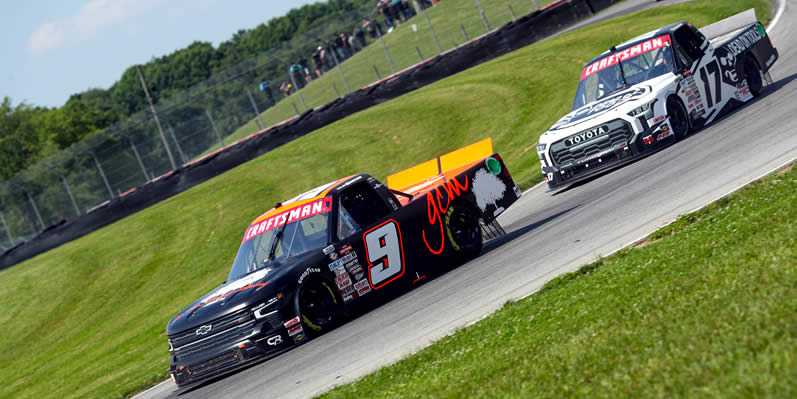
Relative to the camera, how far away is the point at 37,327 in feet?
73.8

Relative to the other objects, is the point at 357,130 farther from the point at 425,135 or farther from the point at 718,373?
the point at 718,373

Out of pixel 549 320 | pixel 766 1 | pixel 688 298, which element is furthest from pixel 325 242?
pixel 766 1

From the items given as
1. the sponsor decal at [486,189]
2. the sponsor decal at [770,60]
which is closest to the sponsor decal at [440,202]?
the sponsor decal at [486,189]

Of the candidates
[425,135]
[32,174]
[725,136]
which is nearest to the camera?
[725,136]

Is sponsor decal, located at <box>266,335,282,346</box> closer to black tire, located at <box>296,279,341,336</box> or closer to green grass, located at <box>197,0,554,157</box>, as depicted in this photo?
black tire, located at <box>296,279,341,336</box>

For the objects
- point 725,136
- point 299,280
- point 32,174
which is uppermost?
point 32,174

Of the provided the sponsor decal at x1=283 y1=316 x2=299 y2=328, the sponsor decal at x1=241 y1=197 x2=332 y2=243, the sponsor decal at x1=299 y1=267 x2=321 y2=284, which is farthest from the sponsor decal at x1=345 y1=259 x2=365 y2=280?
the sponsor decal at x1=283 y1=316 x2=299 y2=328

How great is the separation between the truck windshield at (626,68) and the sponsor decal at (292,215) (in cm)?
597

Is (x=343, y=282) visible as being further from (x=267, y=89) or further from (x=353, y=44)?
(x=353, y=44)

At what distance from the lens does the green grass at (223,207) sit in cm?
1955

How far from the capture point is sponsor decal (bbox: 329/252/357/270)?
9.69 metres

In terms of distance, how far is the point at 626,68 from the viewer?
47.2 ft

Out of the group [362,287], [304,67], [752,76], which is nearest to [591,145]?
[752,76]

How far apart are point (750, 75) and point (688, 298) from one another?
36.4ft
